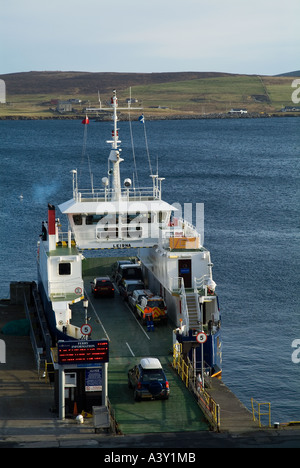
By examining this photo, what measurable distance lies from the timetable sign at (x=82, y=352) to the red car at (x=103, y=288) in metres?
12.7

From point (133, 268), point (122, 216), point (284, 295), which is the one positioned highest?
point (122, 216)

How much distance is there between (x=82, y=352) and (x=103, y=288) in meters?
12.8

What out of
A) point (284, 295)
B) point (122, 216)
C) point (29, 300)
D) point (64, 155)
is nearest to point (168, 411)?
point (122, 216)

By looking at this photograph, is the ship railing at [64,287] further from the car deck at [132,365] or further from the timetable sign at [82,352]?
the timetable sign at [82,352]

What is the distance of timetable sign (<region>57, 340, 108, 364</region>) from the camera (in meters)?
28.3

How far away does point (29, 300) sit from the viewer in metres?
46.7

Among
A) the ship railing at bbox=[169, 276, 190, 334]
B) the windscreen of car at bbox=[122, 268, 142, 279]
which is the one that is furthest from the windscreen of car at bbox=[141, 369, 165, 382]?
the windscreen of car at bbox=[122, 268, 142, 279]

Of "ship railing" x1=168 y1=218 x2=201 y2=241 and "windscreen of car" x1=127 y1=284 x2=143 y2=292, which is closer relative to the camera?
"ship railing" x1=168 y1=218 x2=201 y2=241

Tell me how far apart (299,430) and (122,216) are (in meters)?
17.3

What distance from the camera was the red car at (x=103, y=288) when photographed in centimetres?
4112

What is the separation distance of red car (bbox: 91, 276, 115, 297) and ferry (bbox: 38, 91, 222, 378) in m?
2.17

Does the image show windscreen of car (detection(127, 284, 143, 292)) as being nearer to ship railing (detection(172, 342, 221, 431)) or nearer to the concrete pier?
ship railing (detection(172, 342, 221, 431))

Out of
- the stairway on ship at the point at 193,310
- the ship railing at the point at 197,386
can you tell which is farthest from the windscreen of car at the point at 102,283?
the ship railing at the point at 197,386
